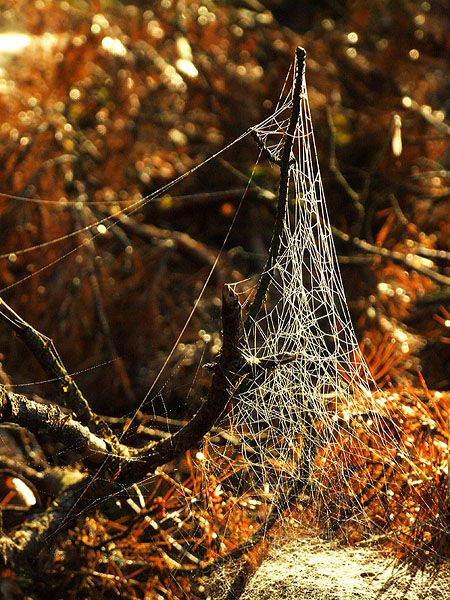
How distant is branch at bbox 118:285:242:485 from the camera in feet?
2.72

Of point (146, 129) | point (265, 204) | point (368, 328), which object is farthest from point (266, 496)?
point (146, 129)

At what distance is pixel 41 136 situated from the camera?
2.22 metres

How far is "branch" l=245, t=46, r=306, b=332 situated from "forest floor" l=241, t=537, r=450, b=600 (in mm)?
346

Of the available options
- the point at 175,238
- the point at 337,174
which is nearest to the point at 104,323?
the point at 175,238

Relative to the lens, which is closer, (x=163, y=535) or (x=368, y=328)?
(x=163, y=535)

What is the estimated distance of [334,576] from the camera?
0.98 metres

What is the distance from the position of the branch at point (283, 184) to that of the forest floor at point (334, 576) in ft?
1.13

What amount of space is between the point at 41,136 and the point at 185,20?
1.03 metres

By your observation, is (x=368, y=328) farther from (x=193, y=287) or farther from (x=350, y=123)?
(x=350, y=123)

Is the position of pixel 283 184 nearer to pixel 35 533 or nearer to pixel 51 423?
pixel 51 423

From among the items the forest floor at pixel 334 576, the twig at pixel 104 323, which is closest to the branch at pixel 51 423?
the forest floor at pixel 334 576

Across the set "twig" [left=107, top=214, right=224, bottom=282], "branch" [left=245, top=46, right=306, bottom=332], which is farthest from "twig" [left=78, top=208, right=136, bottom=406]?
"branch" [left=245, top=46, right=306, bottom=332]

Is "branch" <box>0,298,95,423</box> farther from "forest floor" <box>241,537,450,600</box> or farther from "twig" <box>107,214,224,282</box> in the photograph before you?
"twig" <box>107,214,224,282</box>

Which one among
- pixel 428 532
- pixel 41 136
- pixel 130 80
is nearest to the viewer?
pixel 428 532
